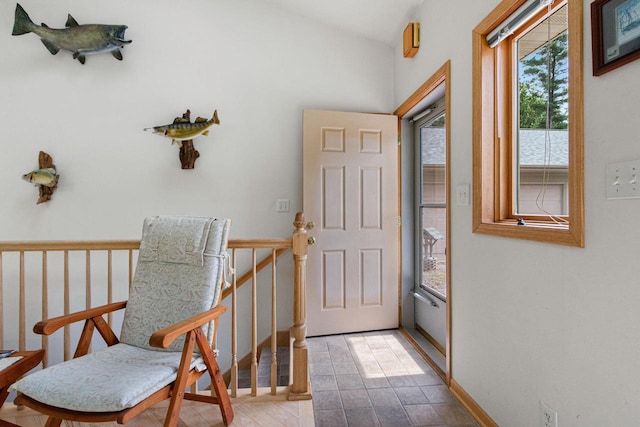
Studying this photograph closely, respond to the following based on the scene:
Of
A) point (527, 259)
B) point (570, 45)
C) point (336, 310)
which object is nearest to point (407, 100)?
point (570, 45)

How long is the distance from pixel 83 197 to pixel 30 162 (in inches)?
20.3

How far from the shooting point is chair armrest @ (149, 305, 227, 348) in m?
1.07

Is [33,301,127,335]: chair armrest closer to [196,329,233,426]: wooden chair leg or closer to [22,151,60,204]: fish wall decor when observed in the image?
[196,329,233,426]: wooden chair leg

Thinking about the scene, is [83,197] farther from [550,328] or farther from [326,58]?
[550,328]

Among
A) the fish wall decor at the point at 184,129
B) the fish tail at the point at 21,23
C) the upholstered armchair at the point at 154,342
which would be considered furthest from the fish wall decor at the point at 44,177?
the upholstered armchair at the point at 154,342

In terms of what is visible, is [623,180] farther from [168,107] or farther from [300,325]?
[168,107]

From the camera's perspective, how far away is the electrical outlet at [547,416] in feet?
3.65

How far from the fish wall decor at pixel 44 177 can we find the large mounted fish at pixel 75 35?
909 mm

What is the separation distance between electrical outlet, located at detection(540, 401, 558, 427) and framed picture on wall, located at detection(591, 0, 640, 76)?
3.98 feet

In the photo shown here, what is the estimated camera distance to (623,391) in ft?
2.90

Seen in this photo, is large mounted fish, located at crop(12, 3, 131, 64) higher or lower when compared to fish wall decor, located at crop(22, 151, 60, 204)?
higher

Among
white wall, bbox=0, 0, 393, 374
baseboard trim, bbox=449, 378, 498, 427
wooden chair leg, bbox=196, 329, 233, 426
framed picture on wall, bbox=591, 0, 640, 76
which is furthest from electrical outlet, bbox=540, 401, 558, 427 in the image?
white wall, bbox=0, 0, 393, 374

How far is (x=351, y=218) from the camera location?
2615mm

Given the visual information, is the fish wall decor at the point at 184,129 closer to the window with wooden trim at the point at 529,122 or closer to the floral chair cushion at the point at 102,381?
the floral chair cushion at the point at 102,381
